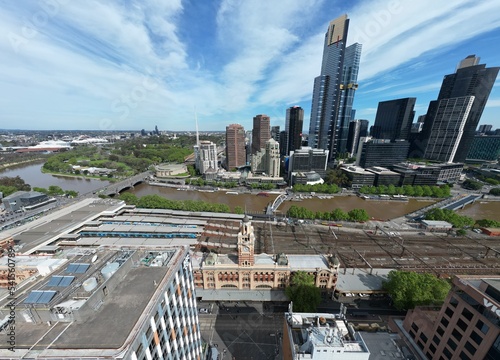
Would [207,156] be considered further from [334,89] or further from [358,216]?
[334,89]

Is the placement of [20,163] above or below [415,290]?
below

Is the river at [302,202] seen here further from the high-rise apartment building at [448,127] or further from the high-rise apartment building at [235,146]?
the high-rise apartment building at [448,127]

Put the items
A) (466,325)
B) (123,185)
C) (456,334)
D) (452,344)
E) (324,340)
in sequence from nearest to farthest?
(324,340) < (466,325) < (456,334) < (452,344) < (123,185)

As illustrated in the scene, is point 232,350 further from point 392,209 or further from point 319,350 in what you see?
point 392,209

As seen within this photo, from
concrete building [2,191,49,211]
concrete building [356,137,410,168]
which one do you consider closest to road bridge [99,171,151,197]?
concrete building [2,191,49,211]

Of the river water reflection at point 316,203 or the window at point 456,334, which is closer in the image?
the window at point 456,334

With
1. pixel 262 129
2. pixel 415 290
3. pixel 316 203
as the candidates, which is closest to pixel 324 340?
pixel 415 290

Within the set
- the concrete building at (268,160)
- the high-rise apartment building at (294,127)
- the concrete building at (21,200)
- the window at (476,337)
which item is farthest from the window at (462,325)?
the high-rise apartment building at (294,127)
